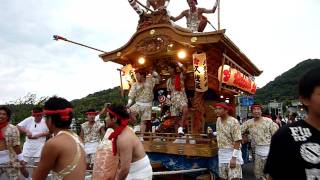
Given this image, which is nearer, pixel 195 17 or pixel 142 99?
pixel 142 99

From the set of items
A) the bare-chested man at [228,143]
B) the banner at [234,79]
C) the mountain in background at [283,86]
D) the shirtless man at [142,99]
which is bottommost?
the bare-chested man at [228,143]

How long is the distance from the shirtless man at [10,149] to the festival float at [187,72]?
2903 mm

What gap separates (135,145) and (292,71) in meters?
82.2

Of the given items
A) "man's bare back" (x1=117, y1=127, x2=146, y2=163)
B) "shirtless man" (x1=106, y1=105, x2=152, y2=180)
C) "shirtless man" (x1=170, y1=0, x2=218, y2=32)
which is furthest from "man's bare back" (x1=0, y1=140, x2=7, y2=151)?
"shirtless man" (x1=170, y1=0, x2=218, y2=32)

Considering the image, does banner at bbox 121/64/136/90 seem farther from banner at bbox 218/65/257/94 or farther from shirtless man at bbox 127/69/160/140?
banner at bbox 218/65/257/94

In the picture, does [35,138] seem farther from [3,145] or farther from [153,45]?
[153,45]

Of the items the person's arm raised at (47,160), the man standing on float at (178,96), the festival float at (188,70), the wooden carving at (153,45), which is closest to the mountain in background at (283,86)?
the festival float at (188,70)

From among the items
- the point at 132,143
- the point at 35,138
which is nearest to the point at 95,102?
the point at 35,138

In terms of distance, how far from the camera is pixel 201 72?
7.99m

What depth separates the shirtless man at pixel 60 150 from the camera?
9.27 feet

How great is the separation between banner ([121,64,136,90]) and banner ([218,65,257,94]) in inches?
102

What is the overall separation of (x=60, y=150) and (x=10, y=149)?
3.85 meters

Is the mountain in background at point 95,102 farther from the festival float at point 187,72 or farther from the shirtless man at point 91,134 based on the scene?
the shirtless man at point 91,134

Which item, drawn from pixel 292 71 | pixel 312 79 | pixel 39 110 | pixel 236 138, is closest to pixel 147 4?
pixel 39 110
